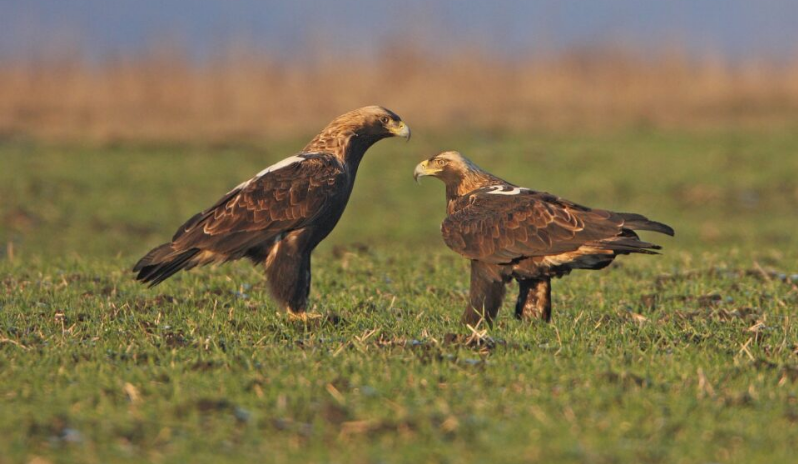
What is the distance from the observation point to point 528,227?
7.27 metres

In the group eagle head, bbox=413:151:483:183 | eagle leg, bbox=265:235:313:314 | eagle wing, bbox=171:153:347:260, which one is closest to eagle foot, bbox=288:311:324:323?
eagle leg, bbox=265:235:313:314

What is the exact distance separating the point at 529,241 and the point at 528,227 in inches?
4.1

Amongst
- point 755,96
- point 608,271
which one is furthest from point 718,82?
point 608,271

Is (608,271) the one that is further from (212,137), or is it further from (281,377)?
(212,137)

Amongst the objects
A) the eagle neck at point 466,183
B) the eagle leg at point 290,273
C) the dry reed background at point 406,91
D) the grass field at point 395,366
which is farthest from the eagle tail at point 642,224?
the dry reed background at point 406,91

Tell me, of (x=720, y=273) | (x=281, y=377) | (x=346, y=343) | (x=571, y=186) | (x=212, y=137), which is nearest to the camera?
(x=281, y=377)

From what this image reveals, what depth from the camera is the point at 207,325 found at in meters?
7.22

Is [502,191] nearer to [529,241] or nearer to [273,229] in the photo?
[529,241]

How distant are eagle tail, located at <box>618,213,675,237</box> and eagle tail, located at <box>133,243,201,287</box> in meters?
2.96

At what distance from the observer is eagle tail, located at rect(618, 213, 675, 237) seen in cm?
682

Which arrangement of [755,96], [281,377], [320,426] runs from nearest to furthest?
[320,426]
[281,377]
[755,96]

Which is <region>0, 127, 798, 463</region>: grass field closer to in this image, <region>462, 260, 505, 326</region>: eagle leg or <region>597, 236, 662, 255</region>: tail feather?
<region>462, 260, 505, 326</region>: eagle leg

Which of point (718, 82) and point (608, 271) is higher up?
point (718, 82)

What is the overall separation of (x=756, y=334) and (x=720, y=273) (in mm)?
2702
